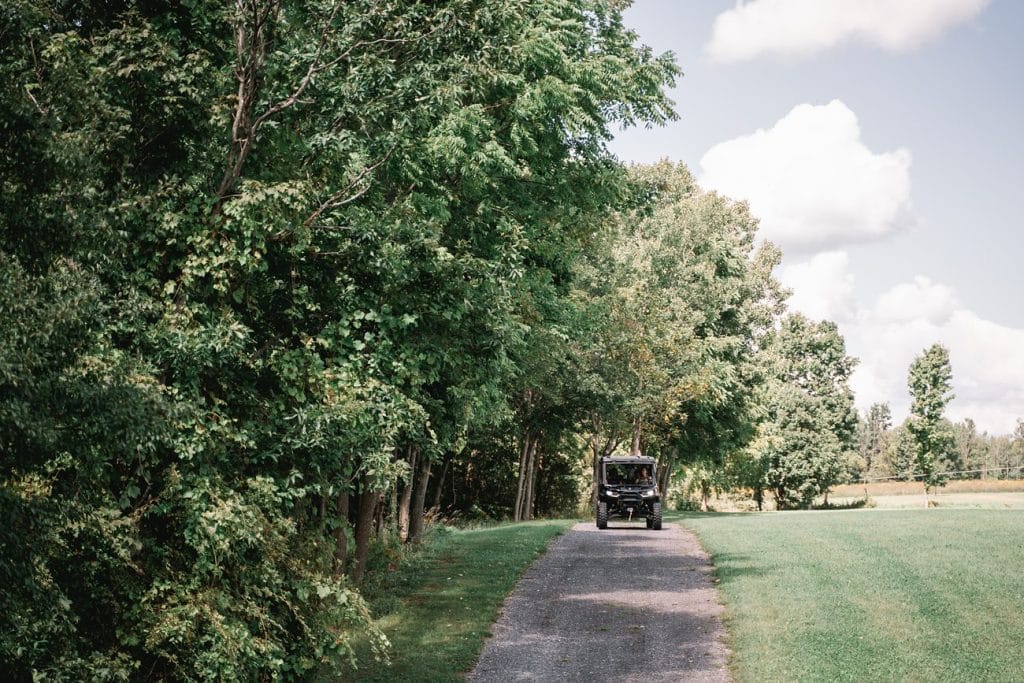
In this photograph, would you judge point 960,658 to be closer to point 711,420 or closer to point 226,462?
point 226,462

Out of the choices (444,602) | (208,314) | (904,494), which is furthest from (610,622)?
(904,494)

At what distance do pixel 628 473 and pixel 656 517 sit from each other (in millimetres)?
1588

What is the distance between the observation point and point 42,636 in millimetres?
6793

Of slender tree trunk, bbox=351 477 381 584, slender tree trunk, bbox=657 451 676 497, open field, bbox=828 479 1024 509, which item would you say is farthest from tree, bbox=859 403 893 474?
slender tree trunk, bbox=351 477 381 584

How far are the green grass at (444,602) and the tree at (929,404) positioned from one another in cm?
3938

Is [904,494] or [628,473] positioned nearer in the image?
[628,473]

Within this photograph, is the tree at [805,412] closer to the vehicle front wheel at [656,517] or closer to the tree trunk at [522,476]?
the tree trunk at [522,476]

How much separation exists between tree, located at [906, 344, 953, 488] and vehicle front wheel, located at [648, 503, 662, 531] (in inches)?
1352

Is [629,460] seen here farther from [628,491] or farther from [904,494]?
[904,494]

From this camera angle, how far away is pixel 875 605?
579 inches

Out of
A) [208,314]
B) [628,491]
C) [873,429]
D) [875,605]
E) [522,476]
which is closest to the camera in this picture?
[208,314]

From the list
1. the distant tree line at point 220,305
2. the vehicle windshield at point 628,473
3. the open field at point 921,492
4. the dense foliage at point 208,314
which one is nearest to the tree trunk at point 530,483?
the vehicle windshield at point 628,473

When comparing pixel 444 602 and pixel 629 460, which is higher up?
pixel 629 460

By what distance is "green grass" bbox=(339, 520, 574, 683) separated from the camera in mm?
11500
